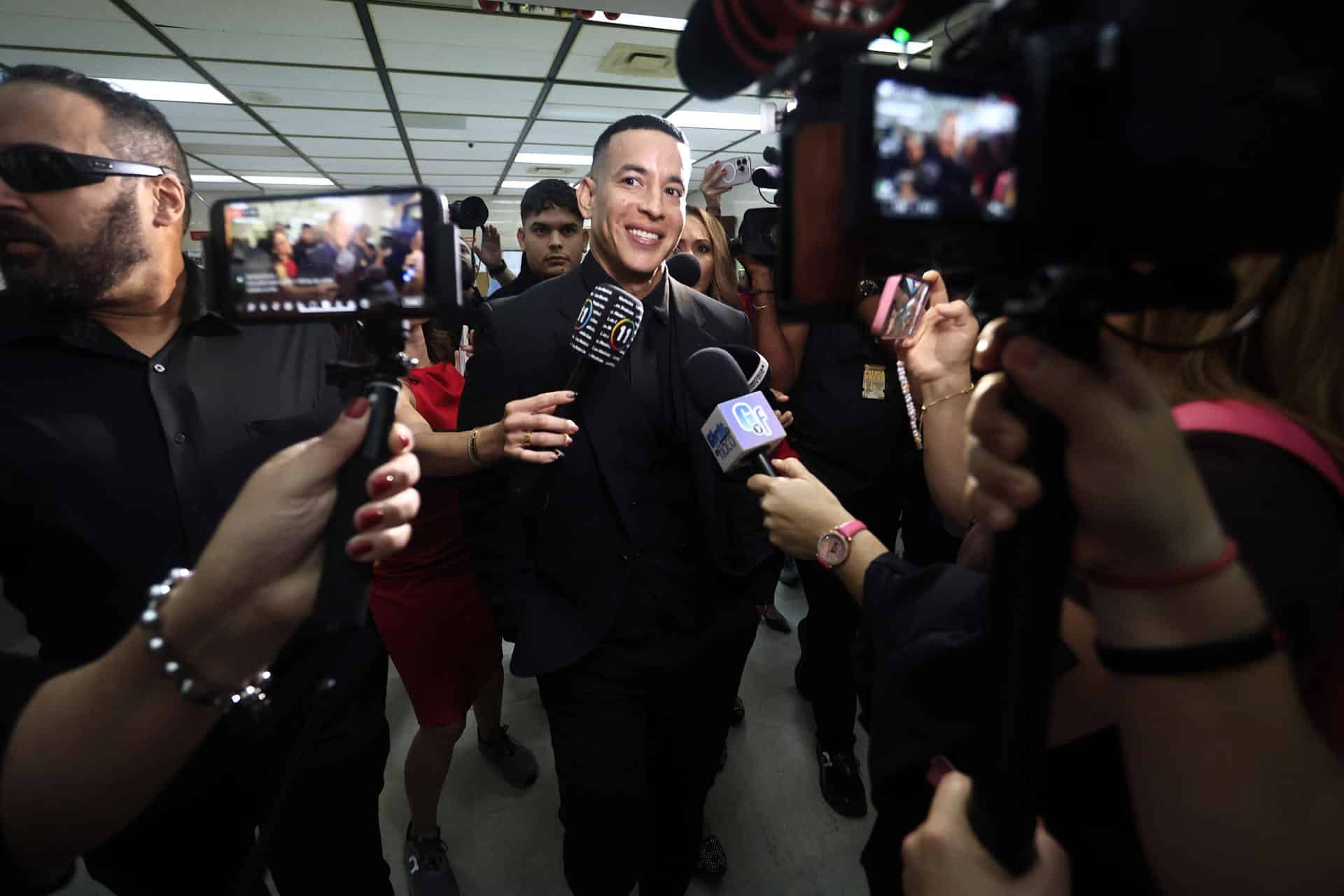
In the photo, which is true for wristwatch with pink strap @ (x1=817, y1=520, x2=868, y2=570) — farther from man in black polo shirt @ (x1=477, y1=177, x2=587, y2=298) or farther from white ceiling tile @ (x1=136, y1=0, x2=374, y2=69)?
white ceiling tile @ (x1=136, y1=0, x2=374, y2=69)

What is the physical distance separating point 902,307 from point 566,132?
570 cm

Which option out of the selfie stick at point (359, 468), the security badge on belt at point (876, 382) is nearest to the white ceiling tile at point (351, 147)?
the security badge on belt at point (876, 382)

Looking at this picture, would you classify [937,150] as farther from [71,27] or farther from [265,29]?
[71,27]

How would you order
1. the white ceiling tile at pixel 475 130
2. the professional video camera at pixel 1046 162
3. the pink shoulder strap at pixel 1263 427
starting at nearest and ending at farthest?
1. the professional video camera at pixel 1046 162
2. the pink shoulder strap at pixel 1263 427
3. the white ceiling tile at pixel 475 130

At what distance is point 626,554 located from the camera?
1383 millimetres

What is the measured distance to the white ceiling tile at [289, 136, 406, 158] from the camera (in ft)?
20.1

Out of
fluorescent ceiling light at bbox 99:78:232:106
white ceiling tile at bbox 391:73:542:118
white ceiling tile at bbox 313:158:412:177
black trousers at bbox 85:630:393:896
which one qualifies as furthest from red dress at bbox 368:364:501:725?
white ceiling tile at bbox 313:158:412:177

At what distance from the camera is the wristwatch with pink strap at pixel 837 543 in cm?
98

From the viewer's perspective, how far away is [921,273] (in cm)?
124

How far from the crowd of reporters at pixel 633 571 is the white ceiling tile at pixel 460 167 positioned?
20.2 ft

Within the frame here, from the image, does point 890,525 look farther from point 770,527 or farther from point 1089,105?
point 1089,105

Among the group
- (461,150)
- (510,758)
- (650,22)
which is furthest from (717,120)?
(510,758)

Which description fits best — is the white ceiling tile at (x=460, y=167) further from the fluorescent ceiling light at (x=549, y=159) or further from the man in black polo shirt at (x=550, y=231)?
the man in black polo shirt at (x=550, y=231)

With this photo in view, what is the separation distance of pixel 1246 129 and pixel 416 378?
73.0 inches
